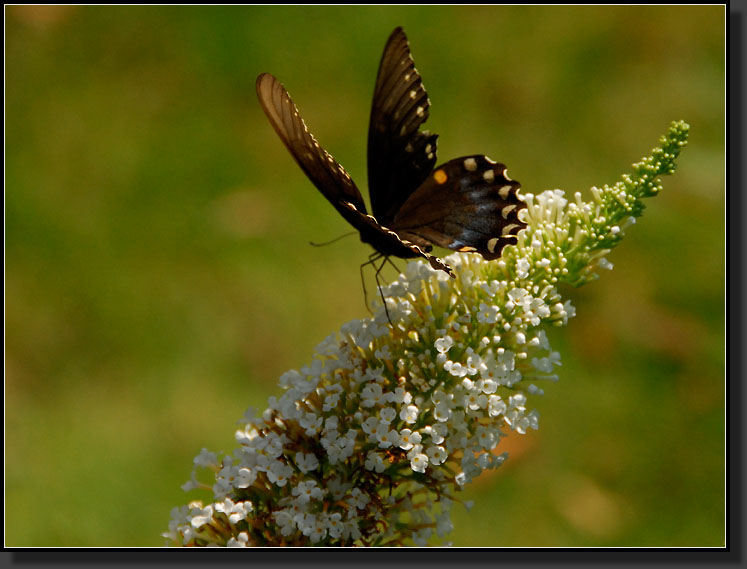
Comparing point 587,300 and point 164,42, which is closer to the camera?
point 587,300

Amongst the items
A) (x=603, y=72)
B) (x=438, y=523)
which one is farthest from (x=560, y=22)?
(x=438, y=523)

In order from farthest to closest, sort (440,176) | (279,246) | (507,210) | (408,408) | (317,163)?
(279,246), (440,176), (317,163), (507,210), (408,408)

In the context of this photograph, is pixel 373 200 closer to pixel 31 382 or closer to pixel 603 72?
pixel 31 382

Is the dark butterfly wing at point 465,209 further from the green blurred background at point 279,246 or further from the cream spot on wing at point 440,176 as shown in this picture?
the green blurred background at point 279,246

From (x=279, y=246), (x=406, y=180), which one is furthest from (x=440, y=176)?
(x=279, y=246)

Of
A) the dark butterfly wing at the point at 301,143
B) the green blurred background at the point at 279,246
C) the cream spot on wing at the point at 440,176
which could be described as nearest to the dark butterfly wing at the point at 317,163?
the dark butterfly wing at the point at 301,143

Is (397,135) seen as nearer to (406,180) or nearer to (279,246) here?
(406,180)
